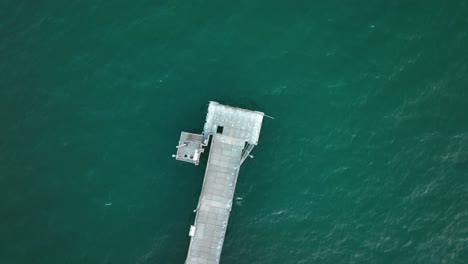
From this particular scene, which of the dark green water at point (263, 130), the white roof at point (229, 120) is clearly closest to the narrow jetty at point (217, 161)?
the white roof at point (229, 120)

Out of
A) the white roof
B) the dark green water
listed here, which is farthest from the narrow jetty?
the dark green water

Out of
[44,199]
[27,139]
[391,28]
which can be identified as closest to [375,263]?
[391,28]

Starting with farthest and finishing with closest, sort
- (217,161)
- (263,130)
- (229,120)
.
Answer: (263,130)
(229,120)
(217,161)

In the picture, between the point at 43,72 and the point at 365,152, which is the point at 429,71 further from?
the point at 43,72

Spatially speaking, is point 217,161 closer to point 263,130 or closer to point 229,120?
point 229,120

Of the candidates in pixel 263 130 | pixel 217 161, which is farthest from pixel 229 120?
pixel 217 161

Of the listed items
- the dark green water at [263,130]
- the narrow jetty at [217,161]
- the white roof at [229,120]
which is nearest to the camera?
the narrow jetty at [217,161]

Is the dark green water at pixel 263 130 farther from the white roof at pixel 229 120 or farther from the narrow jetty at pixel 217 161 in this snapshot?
the white roof at pixel 229 120
